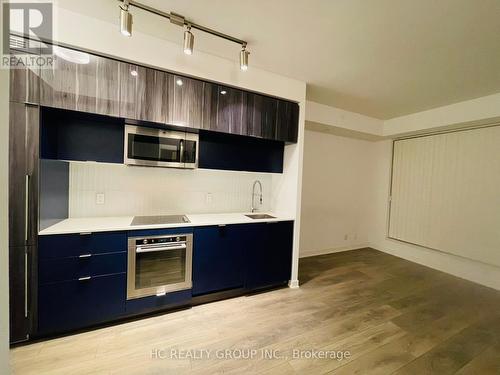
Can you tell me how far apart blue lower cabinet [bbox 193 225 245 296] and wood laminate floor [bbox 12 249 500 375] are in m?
0.24

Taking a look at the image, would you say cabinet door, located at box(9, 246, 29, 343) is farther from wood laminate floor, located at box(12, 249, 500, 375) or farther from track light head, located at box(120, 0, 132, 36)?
track light head, located at box(120, 0, 132, 36)

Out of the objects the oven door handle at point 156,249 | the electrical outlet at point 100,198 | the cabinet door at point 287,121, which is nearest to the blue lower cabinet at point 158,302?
the oven door handle at point 156,249

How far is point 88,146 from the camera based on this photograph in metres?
2.14

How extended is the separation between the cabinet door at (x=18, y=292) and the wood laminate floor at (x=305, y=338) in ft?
0.48

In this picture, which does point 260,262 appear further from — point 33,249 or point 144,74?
point 144,74

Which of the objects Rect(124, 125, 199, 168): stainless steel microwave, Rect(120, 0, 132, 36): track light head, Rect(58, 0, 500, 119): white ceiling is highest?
Rect(58, 0, 500, 119): white ceiling

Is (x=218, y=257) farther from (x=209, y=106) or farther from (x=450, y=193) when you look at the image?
(x=450, y=193)

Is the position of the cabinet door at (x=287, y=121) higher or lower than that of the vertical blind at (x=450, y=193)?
higher

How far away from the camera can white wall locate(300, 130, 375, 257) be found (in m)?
4.11

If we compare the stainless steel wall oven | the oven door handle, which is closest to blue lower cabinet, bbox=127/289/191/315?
the stainless steel wall oven

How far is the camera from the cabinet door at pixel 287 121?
280 cm

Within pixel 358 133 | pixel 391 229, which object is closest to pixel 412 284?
pixel 391 229

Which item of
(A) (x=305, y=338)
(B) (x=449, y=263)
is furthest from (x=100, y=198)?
(B) (x=449, y=263)

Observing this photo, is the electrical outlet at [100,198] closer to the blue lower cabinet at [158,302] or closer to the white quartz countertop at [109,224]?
the white quartz countertop at [109,224]
